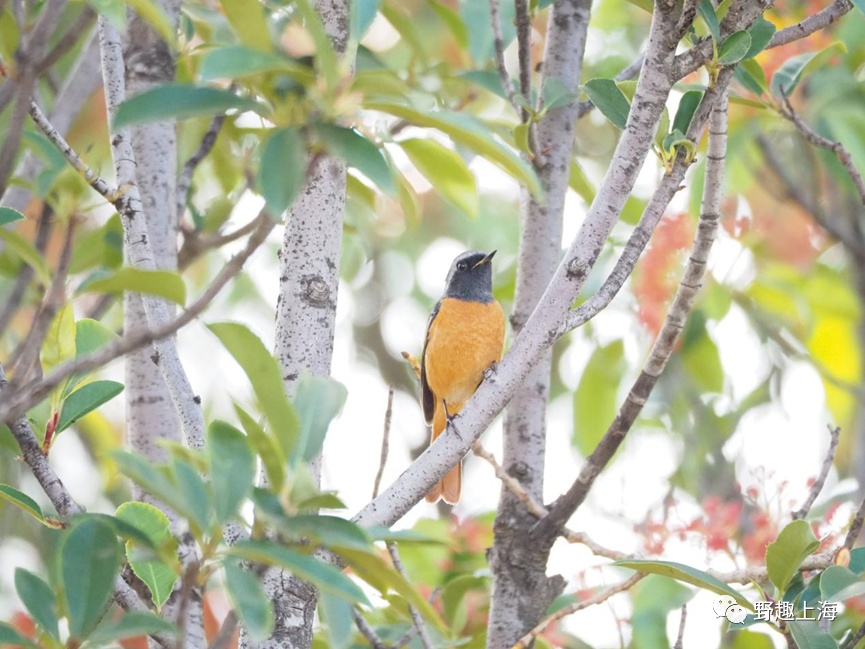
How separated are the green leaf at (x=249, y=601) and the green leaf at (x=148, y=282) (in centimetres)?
42

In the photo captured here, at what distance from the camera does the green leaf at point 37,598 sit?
5.77ft

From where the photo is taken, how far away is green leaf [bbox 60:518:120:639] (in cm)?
165

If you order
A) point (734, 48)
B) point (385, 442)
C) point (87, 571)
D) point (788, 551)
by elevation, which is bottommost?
point (87, 571)

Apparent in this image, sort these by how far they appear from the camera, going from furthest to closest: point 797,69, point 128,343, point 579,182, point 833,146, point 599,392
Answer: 1. point 599,392
2. point 579,182
3. point 797,69
4. point 833,146
5. point 128,343

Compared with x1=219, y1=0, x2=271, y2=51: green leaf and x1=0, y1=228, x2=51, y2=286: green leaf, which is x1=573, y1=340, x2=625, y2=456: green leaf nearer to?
x1=0, y1=228, x2=51, y2=286: green leaf

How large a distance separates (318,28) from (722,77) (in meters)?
1.09

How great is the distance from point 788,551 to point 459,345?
9.33 feet

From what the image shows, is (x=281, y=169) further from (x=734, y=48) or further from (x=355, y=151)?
(x=734, y=48)

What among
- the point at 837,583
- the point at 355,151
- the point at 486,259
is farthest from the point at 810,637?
the point at 486,259

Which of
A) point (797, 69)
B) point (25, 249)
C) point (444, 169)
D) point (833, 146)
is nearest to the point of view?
point (444, 169)

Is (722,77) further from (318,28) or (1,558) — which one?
(1,558)

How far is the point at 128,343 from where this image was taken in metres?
1.42

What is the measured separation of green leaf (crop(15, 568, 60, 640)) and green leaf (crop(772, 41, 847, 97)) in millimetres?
2459

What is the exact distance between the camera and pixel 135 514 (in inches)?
81.5
